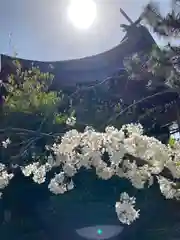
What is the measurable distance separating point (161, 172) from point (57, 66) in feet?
20.5

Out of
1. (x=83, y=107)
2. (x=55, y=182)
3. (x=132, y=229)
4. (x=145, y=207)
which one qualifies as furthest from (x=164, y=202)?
(x=55, y=182)

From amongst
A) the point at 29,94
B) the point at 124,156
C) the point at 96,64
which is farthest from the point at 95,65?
the point at 124,156

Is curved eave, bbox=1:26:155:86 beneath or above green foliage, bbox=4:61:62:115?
above

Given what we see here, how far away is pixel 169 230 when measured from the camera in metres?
5.90

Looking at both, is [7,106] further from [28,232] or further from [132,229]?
[132,229]

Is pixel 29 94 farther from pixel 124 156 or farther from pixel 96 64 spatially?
pixel 124 156

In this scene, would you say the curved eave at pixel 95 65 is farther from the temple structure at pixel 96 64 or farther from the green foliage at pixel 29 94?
the green foliage at pixel 29 94

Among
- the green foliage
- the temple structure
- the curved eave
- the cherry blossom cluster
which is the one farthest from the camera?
the curved eave

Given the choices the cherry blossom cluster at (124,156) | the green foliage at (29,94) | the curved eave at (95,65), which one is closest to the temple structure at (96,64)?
the curved eave at (95,65)

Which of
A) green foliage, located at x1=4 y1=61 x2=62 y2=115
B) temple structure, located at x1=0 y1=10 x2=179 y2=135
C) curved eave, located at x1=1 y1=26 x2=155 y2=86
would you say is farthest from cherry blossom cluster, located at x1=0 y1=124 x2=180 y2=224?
curved eave, located at x1=1 y1=26 x2=155 y2=86

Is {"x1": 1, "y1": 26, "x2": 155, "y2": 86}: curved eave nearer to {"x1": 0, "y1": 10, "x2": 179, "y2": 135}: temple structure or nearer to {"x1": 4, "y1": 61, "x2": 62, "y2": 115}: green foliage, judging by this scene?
{"x1": 0, "y1": 10, "x2": 179, "y2": 135}: temple structure

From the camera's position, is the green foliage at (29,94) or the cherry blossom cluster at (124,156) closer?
A: the cherry blossom cluster at (124,156)

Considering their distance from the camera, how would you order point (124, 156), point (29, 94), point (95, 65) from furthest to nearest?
point (95, 65) < point (29, 94) < point (124, 156)

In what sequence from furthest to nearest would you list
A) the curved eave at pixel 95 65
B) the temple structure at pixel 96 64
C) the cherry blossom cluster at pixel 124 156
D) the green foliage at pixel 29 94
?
the curved eave at pixel 95 65 → the temple structure at pixel 96 64 → the green foliage at pixel 29 94 → the cherry blossom cluster at pixel 124 156
